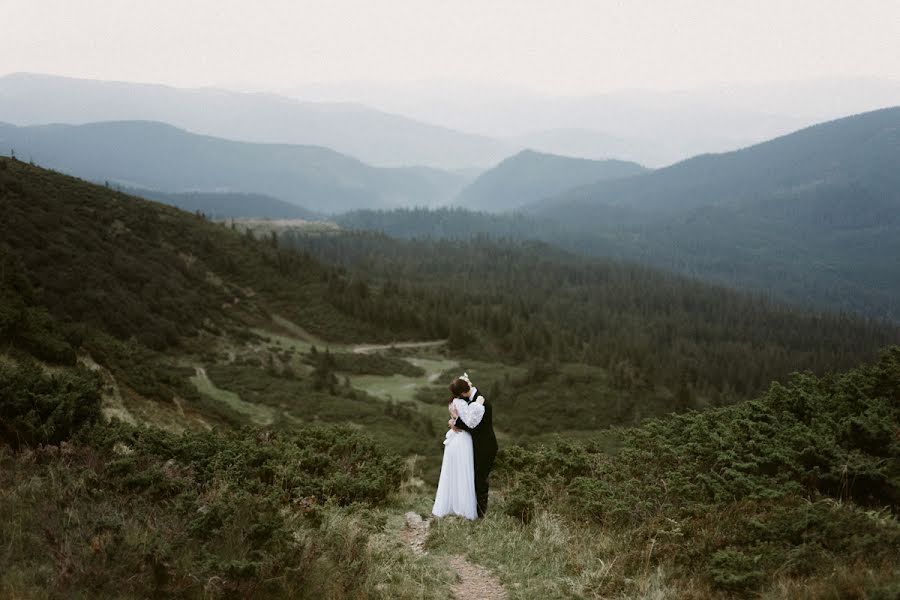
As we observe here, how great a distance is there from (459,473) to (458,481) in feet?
0.52

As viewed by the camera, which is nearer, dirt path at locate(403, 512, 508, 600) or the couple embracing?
dirt path at locate(403, 512, 508, 600)

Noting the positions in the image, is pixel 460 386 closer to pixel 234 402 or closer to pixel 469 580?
pixel 469 580

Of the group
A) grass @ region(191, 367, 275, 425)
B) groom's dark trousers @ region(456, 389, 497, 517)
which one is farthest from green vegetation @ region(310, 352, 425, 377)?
groom's dark trousers @ region(456, 389, 497, 517)

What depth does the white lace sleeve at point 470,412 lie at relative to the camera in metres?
11.6

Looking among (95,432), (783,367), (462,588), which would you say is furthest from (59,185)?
(783,367)

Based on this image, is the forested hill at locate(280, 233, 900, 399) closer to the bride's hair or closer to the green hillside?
the green hillside

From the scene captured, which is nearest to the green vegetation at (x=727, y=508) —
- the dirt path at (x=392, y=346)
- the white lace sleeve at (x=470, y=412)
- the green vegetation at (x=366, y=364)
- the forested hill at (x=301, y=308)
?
the white lace sleeve at (x=470, y=412)

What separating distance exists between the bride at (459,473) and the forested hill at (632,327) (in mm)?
58936

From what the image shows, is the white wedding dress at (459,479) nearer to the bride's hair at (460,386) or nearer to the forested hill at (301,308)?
the bride's hair at (460,386)

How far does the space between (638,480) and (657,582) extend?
11.2ft

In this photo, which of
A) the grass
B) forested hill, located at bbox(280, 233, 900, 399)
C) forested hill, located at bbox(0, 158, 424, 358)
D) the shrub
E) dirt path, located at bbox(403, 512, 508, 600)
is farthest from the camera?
forested hill, located at bbox(280, 233, 900, 399)

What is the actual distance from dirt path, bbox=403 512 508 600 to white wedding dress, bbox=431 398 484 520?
3.81ft

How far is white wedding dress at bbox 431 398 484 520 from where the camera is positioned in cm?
1179

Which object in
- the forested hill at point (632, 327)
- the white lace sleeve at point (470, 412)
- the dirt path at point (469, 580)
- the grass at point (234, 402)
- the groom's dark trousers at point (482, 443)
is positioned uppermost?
the white lace sleeve at point (470, 412)
